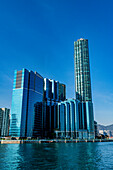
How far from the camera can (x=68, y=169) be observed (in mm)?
46375

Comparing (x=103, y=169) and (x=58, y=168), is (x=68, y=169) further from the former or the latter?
(x=103, y=169)

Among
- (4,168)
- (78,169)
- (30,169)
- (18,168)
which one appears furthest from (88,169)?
(4,168)

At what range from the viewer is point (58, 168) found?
155ft

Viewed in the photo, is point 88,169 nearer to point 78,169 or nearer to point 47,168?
point 78,169

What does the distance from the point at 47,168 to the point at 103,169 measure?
614 inches

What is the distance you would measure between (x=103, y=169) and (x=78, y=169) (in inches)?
290

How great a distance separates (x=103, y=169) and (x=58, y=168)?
1258 cm

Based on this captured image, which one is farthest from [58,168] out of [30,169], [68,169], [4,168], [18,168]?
[4,168]

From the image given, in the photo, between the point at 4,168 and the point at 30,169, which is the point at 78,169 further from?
the point at 4,168

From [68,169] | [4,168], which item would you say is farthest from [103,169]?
[4,168]

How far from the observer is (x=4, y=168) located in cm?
4812

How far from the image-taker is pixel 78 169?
46531 millimetres

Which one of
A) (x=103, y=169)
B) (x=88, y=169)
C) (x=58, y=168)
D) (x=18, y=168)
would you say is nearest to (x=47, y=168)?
(x=58, y=168)

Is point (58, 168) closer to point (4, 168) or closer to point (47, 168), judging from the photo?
point (47, 168)
